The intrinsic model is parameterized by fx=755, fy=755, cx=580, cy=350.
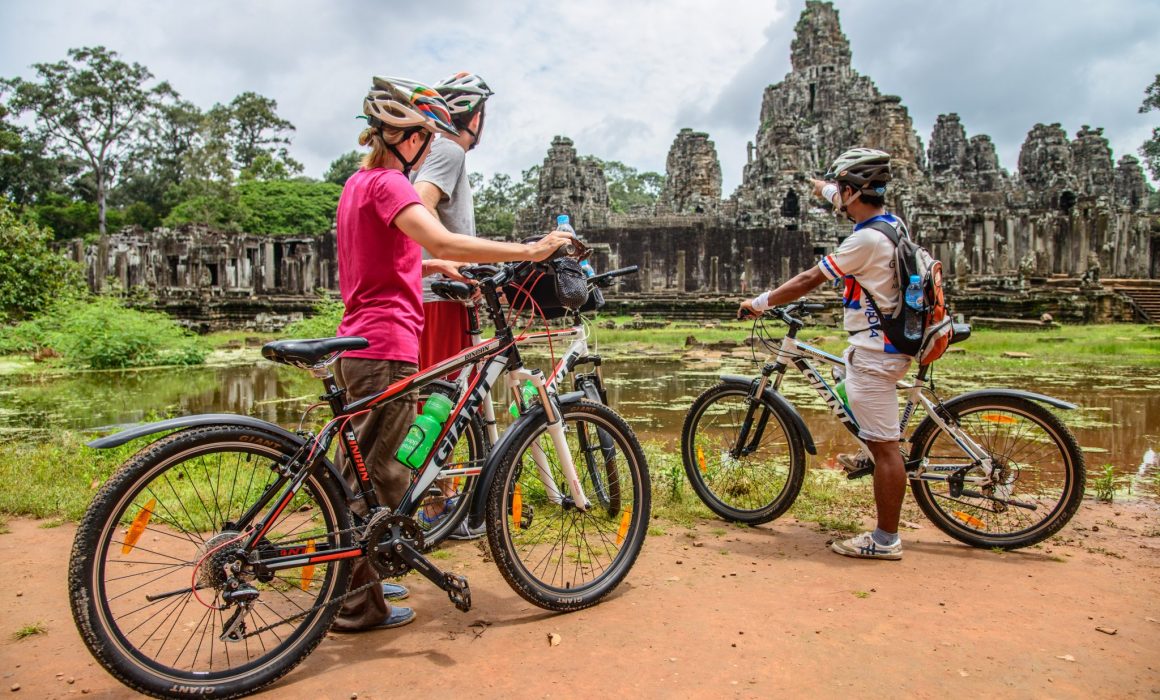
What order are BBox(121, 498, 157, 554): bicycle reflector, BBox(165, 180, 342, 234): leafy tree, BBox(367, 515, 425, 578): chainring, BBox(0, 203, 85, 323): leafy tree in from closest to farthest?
BBox(121, 498, 157, 554): bicycle reflector, BBox(367, 515, 425, 578): chainring, BBox(0, 203, 85, 323): leafy tree, BBox(165, 180, 342, 234): leafy tree

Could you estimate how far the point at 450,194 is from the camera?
3119 mm

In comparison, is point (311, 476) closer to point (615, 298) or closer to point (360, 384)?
point (360, 384)

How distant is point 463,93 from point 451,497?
1631 millimetres

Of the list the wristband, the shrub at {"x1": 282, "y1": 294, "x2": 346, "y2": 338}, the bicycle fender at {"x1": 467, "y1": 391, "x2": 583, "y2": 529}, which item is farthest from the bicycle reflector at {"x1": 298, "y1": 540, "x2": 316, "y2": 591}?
the shrub at {"x1": 282, "y1": 294, "x2": 346, "y2": 338}

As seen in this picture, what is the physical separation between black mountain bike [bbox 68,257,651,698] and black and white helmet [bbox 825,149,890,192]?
1448 millimetres

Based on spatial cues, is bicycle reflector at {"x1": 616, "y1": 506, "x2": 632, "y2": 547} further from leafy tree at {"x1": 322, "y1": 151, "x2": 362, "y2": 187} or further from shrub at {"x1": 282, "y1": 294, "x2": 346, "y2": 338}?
leafy tree at {"x1": 322, "y1": 151, "x2": 362, "y2": 187}

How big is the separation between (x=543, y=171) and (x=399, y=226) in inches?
1059

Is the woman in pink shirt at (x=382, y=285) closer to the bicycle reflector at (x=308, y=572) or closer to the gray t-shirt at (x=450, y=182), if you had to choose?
the bicycle reflector at (x=308, y=572)

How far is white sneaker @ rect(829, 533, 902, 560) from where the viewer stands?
313 centimetres

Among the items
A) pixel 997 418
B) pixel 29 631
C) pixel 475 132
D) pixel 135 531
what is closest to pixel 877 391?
pixel 997 418

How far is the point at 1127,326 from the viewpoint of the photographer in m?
17.1

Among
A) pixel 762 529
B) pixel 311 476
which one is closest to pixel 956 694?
pixel 762 529

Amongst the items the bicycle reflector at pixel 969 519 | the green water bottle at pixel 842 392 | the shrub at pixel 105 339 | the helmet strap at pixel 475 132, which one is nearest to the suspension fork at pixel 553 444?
the helmet strap at pixel 475 132

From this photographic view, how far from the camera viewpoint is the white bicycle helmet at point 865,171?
3.15 metres
